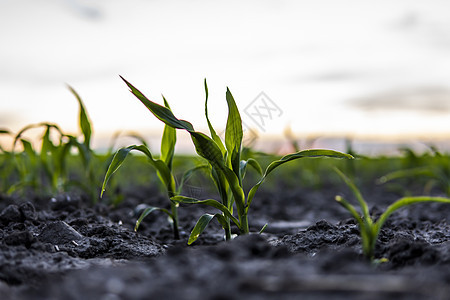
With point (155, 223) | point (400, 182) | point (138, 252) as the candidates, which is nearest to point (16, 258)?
point (138, 252)

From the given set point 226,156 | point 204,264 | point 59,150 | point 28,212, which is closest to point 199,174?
point 59,150

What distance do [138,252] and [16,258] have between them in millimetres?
592

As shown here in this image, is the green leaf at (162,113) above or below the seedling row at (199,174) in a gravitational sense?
above

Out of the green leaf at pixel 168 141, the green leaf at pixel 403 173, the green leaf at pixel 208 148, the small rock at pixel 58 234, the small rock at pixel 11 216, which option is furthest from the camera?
the green leaf at pixel 403 173

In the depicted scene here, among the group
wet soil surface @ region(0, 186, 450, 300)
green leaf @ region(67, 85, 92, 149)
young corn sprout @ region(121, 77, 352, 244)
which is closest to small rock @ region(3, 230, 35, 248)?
wet soil surface @ region(0, 186, 450, 300)

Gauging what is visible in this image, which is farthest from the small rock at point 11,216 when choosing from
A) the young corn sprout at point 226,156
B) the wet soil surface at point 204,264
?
the young corn sprout at point 226,156

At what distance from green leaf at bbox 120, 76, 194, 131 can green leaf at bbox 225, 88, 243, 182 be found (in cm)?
19

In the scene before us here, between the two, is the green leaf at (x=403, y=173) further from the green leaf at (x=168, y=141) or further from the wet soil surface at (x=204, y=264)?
the green leaf at (x=168, y=141)

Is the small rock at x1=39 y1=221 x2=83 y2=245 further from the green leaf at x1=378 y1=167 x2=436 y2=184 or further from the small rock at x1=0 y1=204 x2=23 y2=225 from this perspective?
the green leaf at x1=378 y1=167 x2=436 y2=184

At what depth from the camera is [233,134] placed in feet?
6.58

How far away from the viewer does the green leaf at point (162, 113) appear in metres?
1.90

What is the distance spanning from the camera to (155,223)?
3.12 m

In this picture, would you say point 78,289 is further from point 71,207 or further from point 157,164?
point 71,207

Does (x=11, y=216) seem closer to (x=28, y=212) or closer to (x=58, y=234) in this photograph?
(x=28, y=212)
